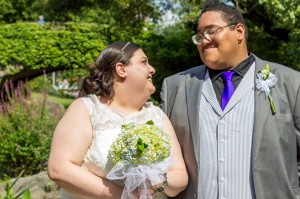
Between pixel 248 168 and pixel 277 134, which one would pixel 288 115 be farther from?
pixel 248 168

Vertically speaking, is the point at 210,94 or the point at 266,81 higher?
the point at 266,81

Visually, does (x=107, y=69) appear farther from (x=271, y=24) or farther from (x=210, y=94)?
(x=271, y=24)

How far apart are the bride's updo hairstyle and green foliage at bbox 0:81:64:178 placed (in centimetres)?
618

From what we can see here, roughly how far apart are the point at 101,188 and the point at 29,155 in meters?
6.59

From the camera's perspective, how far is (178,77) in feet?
11.4

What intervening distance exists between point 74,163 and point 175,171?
582mm

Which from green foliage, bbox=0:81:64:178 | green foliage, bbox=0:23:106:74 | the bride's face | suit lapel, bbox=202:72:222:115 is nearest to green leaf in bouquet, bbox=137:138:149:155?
the bride's face

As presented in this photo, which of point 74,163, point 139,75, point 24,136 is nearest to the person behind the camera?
point 74,163

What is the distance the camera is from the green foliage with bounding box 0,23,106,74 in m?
17.9

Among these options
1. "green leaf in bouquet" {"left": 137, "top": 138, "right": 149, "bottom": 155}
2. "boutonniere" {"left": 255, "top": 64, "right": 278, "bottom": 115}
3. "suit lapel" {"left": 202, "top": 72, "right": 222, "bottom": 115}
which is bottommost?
"green leaf in bouquet" {"left": 137, "top": 138, "right": 149, "bottom": 155}

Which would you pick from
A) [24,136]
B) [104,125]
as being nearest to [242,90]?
[104,125]

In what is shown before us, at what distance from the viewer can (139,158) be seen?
270cm

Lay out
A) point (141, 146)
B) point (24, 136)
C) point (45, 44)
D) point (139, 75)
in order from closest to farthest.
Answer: point (141, 146)
point (139, 75)
point (24, 136)
point (45, 44)

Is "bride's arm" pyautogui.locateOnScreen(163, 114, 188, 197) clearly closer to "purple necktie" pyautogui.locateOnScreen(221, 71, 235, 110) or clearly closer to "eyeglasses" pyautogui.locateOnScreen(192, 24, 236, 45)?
"purple necktie" pyautogui.locateOnScreen(221, 71, 235, 110)
